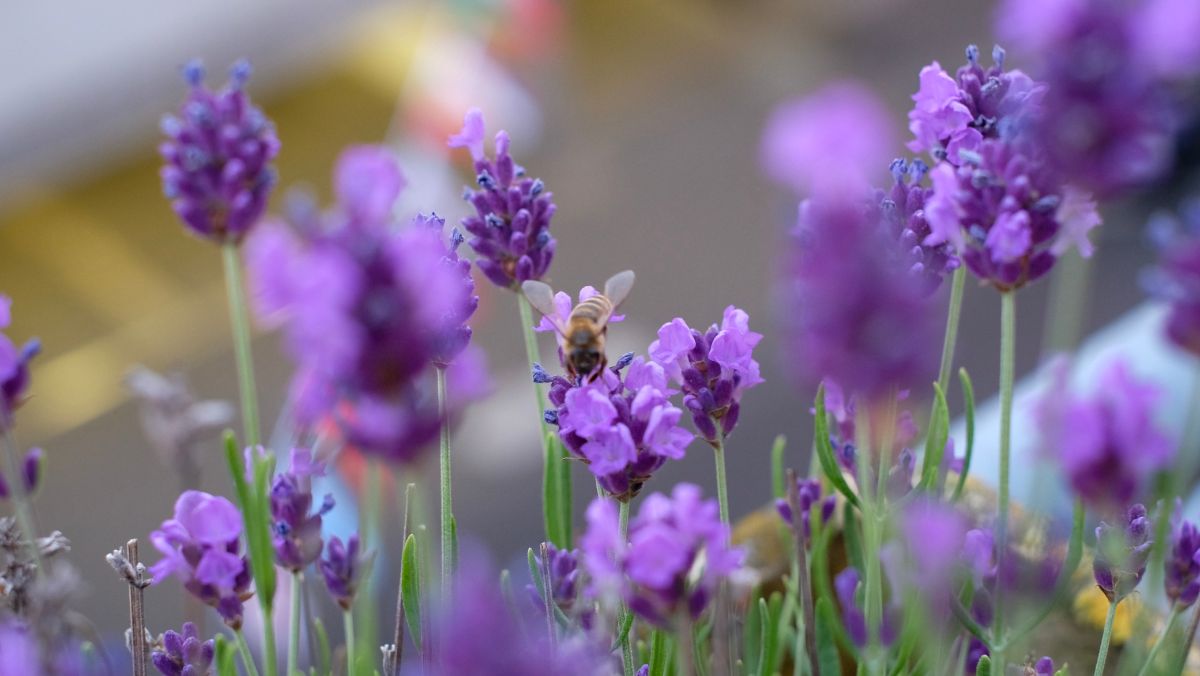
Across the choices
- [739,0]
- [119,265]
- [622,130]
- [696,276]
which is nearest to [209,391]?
[119,265]

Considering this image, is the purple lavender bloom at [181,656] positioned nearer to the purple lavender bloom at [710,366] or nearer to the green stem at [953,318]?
the purple lavender bloom at [710,366]

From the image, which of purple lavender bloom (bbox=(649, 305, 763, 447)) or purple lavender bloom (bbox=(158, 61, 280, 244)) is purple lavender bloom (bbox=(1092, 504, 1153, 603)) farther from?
purple lavender bloom (bbox=(158, 61, 280, 244))

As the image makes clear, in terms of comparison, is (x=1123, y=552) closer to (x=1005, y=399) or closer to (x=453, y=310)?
(x=1005, y=399)

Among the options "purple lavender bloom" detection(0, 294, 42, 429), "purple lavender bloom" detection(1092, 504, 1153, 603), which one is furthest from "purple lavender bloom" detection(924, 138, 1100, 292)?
"purple lavender bloom" detection(0, 294, 42, 429)

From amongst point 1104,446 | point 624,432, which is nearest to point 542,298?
point 624,432

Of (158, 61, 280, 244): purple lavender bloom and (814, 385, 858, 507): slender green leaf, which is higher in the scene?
(158, 61, 280, 244): purple lavender bloom

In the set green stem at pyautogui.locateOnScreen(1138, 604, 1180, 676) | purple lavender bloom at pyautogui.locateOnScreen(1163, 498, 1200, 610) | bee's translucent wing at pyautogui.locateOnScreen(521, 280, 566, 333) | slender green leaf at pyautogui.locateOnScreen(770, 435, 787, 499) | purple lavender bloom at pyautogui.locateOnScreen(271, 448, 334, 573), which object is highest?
bee's translucent wing at pyautogui.locateOnScreen(521, 280, 566, 333)
